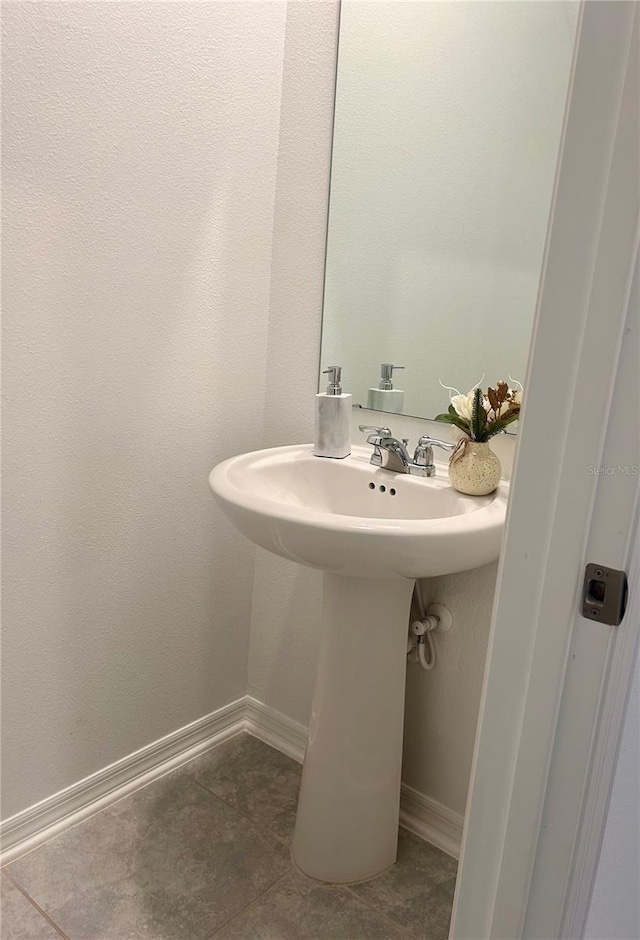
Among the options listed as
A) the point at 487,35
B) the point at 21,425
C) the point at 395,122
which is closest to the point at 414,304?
the point at 395,122

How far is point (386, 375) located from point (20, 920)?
1276mm

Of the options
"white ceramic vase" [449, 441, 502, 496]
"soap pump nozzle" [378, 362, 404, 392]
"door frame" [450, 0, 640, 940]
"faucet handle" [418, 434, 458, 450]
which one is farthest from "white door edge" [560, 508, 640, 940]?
"soap pump nozzle" [378, 362, 404, 392]

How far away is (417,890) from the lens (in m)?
1.45

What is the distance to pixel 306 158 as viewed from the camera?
164 cm

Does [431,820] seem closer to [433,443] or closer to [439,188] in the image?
[433,443]

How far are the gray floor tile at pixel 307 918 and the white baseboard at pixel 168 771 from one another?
0.26 metres

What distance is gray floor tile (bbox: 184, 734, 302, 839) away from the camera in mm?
1642

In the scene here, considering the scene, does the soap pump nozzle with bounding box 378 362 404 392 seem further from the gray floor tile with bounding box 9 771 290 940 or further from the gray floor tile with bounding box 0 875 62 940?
the gray floor tile with bounding box 0 875 62 940

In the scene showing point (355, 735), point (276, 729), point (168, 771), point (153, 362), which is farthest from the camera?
point (276, 729)

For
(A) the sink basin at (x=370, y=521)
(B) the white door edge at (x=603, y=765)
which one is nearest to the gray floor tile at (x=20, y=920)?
(A) the sink basin at (x=370, y=521)

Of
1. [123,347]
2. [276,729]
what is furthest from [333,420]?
[276,729]

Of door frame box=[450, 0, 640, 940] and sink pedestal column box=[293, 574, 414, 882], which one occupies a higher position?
door frame box=[450, 0, 640, 940]

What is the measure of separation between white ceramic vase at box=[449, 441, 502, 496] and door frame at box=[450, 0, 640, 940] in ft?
2.12

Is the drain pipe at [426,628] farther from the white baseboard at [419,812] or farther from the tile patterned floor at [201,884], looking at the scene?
the tile patterned floor at [201,884]
